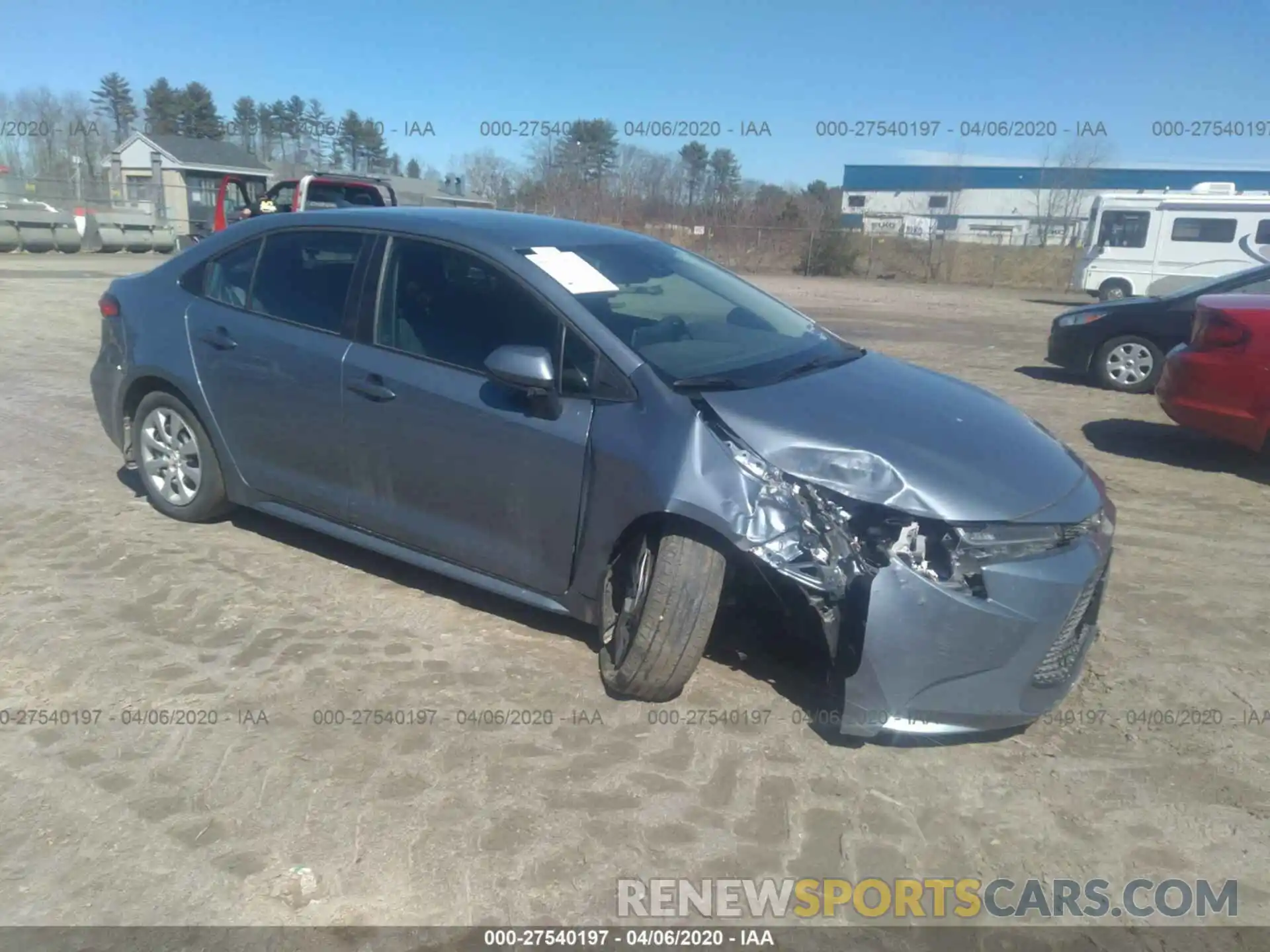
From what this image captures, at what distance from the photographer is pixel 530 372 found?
3.52 metres

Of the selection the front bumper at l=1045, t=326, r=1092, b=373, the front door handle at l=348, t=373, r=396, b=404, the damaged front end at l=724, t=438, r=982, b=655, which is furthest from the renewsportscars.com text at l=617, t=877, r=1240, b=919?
the front bumper at l=1045, t=326, r=1092, b=373

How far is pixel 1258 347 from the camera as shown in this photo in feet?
20.9

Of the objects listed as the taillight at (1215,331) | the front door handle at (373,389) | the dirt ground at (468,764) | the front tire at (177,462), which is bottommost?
the dirt ground at (468,764)

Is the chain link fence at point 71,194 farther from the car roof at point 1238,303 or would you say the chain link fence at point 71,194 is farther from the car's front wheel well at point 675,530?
the car's front wheel well at point 675,530

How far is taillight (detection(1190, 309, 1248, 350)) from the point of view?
6.51 metres

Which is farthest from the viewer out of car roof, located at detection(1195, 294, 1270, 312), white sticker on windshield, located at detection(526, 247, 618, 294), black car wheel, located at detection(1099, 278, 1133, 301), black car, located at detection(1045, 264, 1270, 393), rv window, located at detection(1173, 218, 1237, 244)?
black car wheel, located at detection(1099, 278, 1133, 301)

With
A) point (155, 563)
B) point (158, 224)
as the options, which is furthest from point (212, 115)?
point (155, 563)

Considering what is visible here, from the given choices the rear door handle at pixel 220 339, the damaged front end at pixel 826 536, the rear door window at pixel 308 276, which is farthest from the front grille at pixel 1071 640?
the rear door handle at pixel 220 339

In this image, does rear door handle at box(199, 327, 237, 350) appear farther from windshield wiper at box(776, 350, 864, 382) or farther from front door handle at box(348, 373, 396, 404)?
windshield wiper at box(776, 350, 864, 382)

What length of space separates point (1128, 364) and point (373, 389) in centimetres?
892

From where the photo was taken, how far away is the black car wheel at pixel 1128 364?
33.3ft

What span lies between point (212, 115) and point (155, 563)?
254 ft

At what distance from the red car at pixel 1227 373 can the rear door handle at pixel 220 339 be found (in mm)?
6133

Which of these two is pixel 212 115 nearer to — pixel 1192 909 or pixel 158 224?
pixel 158 224
